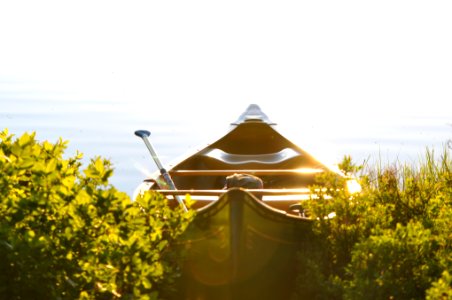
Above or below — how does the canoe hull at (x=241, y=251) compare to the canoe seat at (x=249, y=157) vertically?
below

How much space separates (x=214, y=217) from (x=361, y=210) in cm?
123

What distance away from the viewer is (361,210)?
8062 mm

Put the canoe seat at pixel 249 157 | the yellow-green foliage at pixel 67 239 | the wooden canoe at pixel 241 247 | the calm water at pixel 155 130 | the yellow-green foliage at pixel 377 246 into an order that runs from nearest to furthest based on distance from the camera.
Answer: the yellow-green foliage at pixel 67 239
the yellow-green foliage at pixel 377 246
the wooden canoe at pixel 241 247
the canoe seat at pixel 249 157
the calm water at pixel 155 130

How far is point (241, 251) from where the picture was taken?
7.81 meters

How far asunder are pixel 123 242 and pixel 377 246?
6.14 feet

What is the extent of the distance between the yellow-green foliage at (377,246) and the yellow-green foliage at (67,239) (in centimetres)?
159

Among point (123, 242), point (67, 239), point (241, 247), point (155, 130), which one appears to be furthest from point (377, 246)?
point (155, 130)

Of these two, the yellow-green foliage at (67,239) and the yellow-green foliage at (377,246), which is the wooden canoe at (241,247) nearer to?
the yellow-green foliage at (377,246)

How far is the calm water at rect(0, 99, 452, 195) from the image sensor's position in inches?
1141

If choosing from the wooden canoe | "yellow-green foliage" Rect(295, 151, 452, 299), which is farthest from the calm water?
the wooden canoe

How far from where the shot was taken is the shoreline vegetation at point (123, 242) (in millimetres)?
6184

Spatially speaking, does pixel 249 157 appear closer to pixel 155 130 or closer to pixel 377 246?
pixel 377 246

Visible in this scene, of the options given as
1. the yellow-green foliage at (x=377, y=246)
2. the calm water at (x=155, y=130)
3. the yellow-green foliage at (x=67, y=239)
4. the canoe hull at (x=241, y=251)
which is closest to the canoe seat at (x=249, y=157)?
the yellow-green foliage at (x=377, y=246)

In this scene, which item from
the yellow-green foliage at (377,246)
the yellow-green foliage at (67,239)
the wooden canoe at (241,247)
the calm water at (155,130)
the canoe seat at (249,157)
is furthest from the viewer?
the calm water at (155,130)
